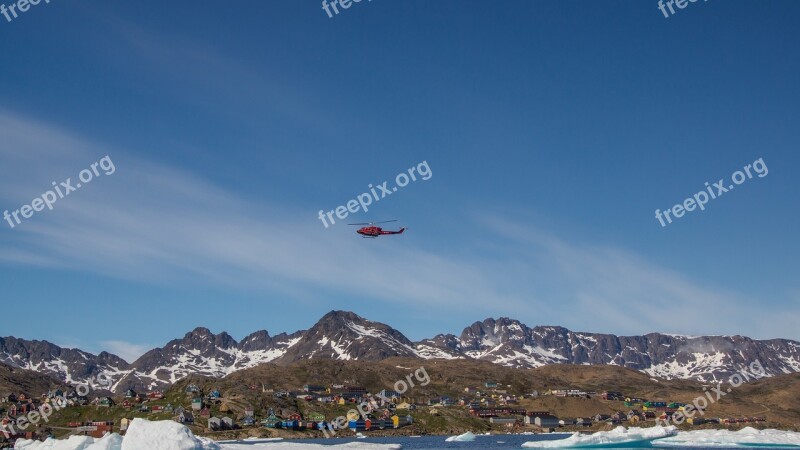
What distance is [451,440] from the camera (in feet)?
616

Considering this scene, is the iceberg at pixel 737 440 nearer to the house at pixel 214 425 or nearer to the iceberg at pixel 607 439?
the iceberg at pixel 607 439

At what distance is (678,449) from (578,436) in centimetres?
2079

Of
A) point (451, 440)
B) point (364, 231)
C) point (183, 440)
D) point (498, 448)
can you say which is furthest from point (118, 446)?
point (451, 440)

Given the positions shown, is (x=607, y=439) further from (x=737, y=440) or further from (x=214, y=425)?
(x=214, y=425)

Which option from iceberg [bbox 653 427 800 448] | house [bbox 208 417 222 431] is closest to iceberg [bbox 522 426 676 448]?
iceberg [bbox 653 427 800 448]

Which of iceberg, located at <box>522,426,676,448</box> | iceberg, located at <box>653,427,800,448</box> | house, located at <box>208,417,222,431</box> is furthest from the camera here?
house, located at <box>208,417,222,431</box>

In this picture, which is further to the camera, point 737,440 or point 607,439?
point 737,440

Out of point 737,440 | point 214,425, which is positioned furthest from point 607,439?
point 214,425

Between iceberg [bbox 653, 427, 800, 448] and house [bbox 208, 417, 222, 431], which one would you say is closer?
iceberg [bbox 653, 427, 800, 448]

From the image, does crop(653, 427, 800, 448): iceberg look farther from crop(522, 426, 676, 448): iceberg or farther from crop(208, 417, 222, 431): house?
crop(208, 417, 222, 431): house

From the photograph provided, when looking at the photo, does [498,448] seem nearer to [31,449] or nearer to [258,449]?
[258,449]

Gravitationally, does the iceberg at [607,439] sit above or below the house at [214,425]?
below

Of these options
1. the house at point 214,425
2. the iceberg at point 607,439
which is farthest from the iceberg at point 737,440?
the house at point 214,425

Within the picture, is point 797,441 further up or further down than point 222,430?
further down
